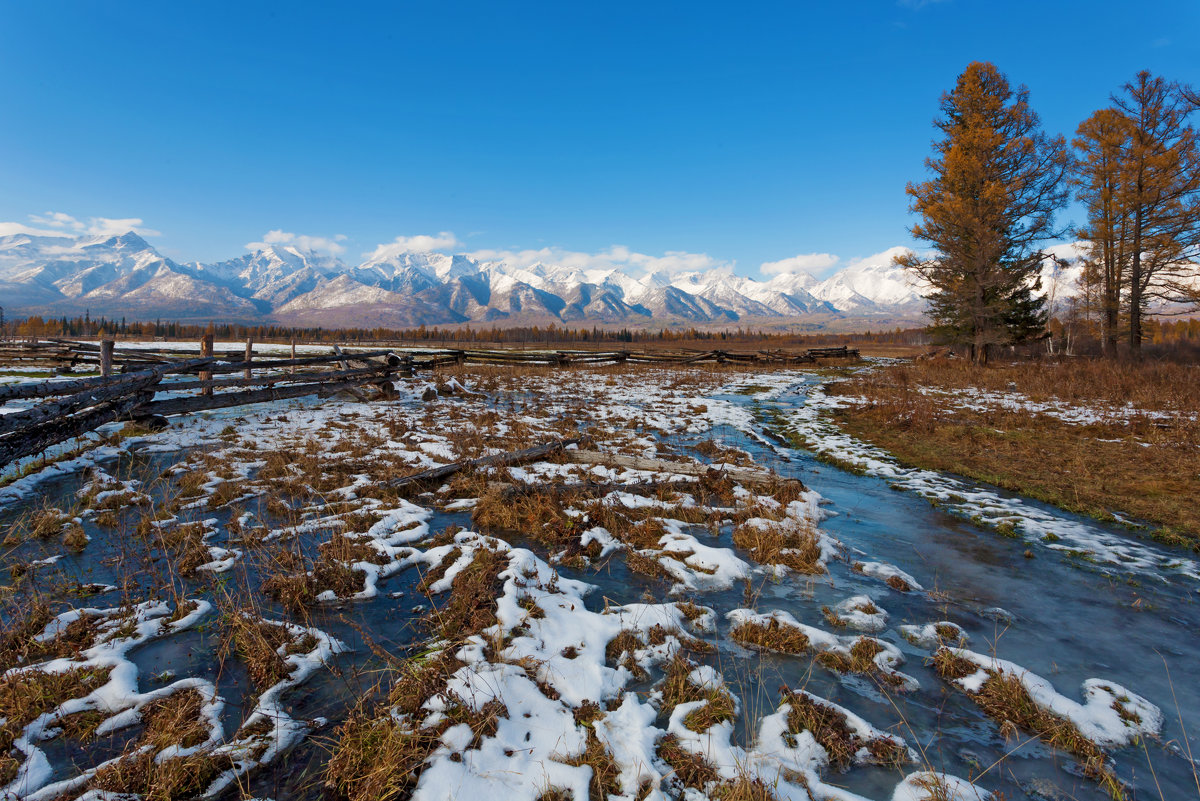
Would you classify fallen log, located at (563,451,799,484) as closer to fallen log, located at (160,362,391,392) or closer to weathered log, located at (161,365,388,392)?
fallen log, located at (160,362,391,392)

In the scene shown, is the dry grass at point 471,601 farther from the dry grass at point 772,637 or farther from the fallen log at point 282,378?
the fallen log at point 282,378

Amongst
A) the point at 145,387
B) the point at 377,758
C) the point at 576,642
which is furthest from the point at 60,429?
the point at 576,642

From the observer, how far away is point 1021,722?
3332mm

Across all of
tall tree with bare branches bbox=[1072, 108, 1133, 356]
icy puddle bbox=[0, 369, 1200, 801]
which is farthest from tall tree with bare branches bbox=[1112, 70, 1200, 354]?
icy puddle bbox=[0, 369, 1200, 801]

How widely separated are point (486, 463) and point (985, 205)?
1117 inches

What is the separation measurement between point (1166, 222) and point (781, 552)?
31.1 metres

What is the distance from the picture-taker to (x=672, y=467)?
8.77 meters

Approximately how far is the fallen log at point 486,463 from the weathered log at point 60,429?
488cm

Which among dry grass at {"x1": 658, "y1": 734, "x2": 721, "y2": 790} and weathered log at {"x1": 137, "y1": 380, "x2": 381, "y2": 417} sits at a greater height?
weathered log at {"x1": 137, "y1": 380, "x2": 381, "y2": 417}

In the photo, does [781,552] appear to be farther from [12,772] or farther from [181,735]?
[12,772]

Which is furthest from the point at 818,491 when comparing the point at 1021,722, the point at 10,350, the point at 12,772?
the point at 10,350

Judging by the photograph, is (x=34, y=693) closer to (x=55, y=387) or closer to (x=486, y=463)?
(x=486, y=463)

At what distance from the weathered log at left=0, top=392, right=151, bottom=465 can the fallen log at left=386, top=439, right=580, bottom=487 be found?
4.88 meters

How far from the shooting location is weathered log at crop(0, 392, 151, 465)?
6754 millimetres
